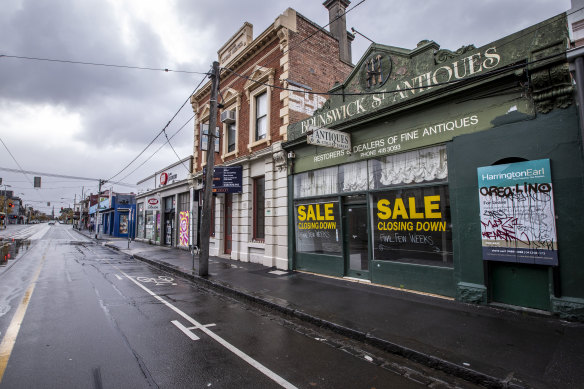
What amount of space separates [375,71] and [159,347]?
8.73 metres

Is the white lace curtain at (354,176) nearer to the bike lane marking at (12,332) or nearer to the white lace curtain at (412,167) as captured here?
the white lace curtain at (412,167)

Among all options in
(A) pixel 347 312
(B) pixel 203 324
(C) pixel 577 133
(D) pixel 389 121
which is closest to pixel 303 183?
(D) pixel 389 121

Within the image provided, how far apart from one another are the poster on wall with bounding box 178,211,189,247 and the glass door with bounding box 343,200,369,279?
1344 centimetres

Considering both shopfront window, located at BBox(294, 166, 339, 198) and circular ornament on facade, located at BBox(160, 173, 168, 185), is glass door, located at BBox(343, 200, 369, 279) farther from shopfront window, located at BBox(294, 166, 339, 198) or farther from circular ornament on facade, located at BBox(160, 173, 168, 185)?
circular ornament on facade, located at BBox(160, 173, 168, 185)

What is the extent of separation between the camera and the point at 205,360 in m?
4.31

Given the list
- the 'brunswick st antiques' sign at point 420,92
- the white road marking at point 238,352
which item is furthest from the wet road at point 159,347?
the 'brunswick st antiques' sign at point 420,92

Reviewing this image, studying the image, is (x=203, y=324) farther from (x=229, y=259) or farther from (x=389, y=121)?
(x=229, y=259)

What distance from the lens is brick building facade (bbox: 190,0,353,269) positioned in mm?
12406

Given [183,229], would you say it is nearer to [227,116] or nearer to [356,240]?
[227,116]

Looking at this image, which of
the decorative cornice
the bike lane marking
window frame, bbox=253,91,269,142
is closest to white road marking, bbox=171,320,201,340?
the bike lane marking

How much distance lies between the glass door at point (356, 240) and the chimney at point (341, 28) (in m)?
8.81

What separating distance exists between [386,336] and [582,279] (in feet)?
12.3

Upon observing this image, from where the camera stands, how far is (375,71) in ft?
29.3

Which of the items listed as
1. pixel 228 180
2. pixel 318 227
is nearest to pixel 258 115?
pixel 228 180
